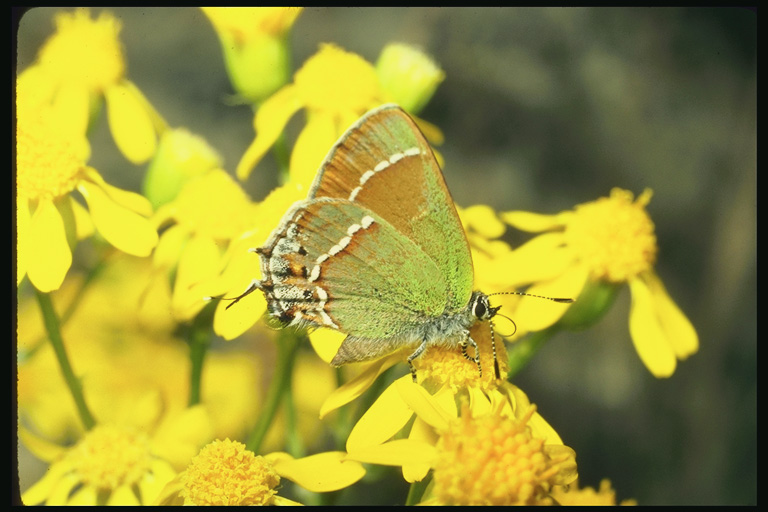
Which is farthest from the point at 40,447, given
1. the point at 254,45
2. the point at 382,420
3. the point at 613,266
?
the point at 613,266

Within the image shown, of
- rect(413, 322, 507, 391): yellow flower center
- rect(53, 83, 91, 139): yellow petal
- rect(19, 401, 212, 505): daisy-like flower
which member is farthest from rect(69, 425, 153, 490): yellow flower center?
rect(53, 83, 91, 139): yellow petal

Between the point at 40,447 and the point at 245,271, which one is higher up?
the point at 245,271

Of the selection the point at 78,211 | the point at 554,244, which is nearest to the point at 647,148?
the point at 554,244

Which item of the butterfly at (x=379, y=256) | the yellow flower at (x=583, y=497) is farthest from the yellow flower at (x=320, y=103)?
the yellow flower at (x=583, y=497)

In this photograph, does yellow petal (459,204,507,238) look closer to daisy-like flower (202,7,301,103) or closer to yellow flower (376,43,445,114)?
yellow flower (376,43,445,114)

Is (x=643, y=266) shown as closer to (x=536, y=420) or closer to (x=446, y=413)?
(x=536, y=420)

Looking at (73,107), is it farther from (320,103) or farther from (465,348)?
(465,348)
